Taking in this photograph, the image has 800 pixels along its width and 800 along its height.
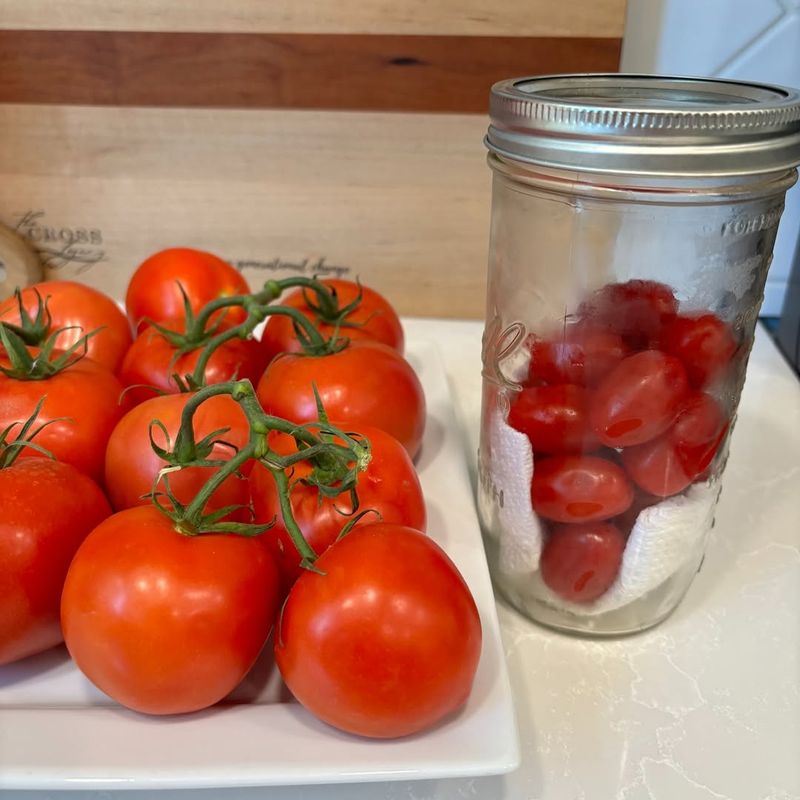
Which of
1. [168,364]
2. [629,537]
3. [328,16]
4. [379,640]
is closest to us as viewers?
[379,640]

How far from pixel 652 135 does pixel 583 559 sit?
235mm

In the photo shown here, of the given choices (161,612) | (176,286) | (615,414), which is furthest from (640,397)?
(176,286)

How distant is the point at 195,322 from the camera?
0.59m

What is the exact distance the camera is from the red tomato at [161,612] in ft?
1.24

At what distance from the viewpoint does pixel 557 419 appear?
0.46m

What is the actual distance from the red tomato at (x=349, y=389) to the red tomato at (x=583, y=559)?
14 cm

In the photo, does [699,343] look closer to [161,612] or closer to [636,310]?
[636,310]

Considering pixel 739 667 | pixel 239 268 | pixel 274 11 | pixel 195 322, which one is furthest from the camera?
pixel 239 268

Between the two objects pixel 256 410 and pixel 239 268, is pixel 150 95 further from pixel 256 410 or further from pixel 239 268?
pixel 256 410

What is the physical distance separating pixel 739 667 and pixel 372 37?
61cm

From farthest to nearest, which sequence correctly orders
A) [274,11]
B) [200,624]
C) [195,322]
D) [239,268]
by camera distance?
[239,268] → [274,11] → [195,322] → [200,624]

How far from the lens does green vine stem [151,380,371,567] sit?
379 mm

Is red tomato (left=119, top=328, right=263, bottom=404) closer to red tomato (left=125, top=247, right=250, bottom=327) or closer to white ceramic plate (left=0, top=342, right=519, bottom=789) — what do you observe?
red tomato (left=125, top=247, right=250, bottom=327)

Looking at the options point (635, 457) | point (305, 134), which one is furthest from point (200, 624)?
point (305, 134)
